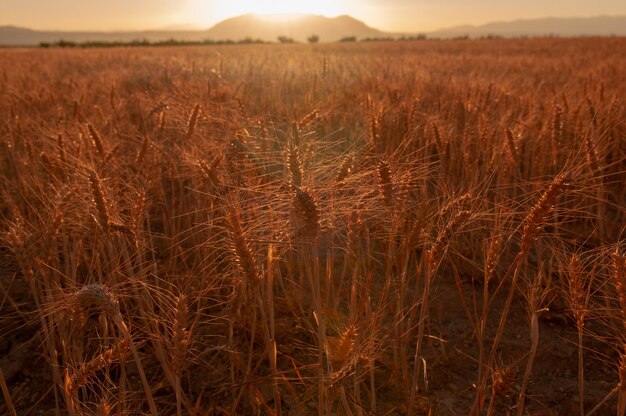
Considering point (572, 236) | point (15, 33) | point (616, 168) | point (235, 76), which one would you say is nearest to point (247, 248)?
point (572, 236)

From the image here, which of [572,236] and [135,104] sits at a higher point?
[135,104]

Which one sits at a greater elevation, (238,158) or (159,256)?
(238,158)

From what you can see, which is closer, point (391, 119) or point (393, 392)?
point (393, 392)

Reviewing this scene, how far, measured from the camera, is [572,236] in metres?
2.46

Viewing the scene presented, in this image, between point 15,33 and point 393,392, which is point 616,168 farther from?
point 15,33

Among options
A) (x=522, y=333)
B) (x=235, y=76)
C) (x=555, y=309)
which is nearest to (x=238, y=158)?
(x=522, y=333)

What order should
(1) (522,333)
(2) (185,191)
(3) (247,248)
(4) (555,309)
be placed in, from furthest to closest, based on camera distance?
(2) (185,191) < (4) (555,309) < (1) (522,333) < (3) (247,248)

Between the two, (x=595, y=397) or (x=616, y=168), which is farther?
(x=616, y=168)

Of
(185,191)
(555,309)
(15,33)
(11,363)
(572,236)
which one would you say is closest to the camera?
(11,363)

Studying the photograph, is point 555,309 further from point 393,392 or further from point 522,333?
point 393,392

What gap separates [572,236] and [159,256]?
Result: 7.36ft

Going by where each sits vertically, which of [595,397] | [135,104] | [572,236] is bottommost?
[595,397]

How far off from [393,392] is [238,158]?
118 centimetres

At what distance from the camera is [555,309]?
209 centimetres
